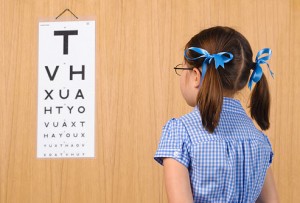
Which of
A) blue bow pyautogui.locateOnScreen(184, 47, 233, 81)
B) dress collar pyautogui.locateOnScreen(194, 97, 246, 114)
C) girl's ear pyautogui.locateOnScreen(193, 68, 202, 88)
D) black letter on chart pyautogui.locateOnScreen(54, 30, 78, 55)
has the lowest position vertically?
dress collar pyautogui.locateOnScreen(194, 97, 246, 114)

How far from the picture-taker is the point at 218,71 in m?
1.05

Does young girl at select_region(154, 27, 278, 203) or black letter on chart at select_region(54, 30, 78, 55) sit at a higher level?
black letter on chart at select_region(54, 30, 78, 55)

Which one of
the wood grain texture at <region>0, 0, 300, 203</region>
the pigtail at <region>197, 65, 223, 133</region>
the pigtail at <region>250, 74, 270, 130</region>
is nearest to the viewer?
the pigtail at <region>197, 65, 223, 133</region>

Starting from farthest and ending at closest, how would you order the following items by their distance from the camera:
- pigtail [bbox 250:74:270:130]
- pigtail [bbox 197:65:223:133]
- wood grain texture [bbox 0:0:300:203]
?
wood grain texture [bbox 0:0:300:203], pigtail [bbox 250:74:270:130], pigtail [bbox 197:65:223:133]

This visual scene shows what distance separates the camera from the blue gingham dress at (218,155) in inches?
40.2

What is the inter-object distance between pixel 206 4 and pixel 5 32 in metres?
0.77

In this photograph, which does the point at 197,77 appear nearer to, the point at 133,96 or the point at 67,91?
the point at 133,96

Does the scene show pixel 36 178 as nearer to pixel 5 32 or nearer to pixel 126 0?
pixel 5 32

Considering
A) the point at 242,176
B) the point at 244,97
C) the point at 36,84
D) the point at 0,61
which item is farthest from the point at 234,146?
the point at 0,61

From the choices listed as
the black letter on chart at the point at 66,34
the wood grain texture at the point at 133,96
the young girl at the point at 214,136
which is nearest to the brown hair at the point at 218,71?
the young girl at the point at 214,136

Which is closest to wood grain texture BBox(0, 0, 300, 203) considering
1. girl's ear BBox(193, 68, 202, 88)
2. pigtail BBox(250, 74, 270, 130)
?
pigtail BBox(250, 74, 270, 130)

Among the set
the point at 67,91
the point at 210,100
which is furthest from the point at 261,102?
the point at 67,91

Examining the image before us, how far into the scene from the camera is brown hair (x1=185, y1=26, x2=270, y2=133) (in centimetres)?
101

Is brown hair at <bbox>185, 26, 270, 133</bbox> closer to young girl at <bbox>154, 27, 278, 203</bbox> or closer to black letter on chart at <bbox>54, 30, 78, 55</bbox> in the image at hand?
young girl at <bbox>154, 27, 278, 203</bbox>
